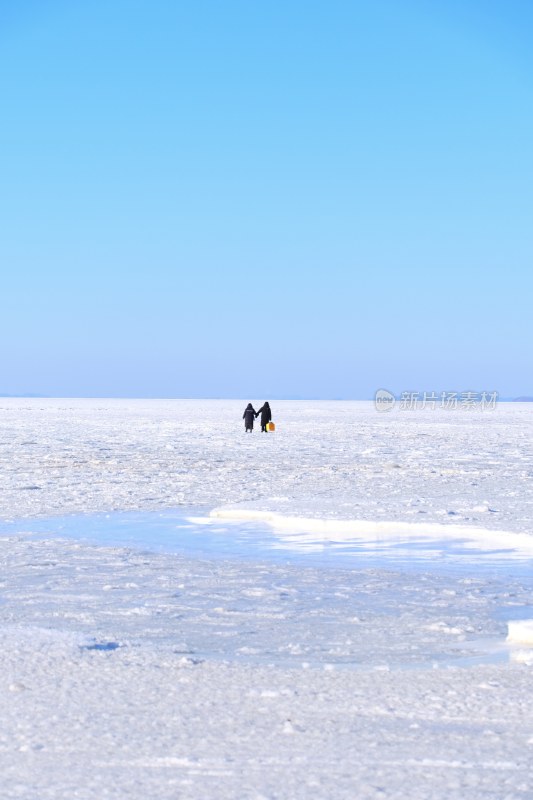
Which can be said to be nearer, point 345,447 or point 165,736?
point 165,736

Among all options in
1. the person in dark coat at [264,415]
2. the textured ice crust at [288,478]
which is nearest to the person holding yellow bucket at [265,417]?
the person in dark coat at [264,415]

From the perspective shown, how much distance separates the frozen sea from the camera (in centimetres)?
337

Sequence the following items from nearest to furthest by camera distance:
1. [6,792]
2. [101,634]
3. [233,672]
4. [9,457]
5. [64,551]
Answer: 1. [6,792]
2. [233,672]
3. [101,634]
4. [64,551]
5. [9,457]

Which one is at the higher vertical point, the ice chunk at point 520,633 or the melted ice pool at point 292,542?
the ice chunk at point 520,633

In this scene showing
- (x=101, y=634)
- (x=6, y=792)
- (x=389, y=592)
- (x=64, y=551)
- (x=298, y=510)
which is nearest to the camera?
(x=6, y=792)

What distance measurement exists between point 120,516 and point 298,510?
1870 millimetres

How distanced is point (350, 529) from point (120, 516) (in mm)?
2590

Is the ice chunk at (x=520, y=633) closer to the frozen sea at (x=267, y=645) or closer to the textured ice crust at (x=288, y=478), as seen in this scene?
the frozen sea at (x=267, y=645)

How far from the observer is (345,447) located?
23.7 m

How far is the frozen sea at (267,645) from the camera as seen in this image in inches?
132

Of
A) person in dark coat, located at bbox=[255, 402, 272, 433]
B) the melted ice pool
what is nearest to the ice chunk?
the melted ice pool

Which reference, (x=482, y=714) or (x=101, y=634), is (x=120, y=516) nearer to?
(x=101, y=634)

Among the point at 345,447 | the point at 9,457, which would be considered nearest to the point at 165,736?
the point at 9,457

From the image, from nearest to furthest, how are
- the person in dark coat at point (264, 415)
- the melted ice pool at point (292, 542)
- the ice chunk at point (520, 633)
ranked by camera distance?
1. the ice chunk at point (520, 633)
2. the melted ice pool at point (292, 542)
3. the person in dark coat at point (264, 415)
